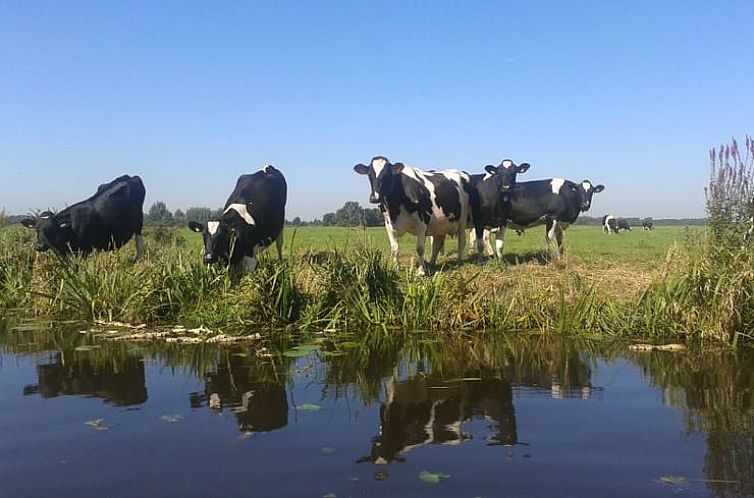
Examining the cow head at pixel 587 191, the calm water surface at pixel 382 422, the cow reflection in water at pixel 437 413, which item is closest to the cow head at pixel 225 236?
the calm water surface at pixel 382 422

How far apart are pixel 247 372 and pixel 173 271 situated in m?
3.57

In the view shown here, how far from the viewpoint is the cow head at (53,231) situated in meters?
13.0

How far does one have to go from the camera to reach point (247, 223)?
37.8ft

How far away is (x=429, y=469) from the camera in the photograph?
3.56 m

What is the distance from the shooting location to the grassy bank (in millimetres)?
7004

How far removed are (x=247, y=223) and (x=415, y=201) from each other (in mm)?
3359

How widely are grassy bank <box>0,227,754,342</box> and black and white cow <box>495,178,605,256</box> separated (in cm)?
613

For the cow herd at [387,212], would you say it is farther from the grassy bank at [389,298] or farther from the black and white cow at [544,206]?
the grassy bank at [389,298]

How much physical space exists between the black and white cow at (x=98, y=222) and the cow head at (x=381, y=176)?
5601 millimetres

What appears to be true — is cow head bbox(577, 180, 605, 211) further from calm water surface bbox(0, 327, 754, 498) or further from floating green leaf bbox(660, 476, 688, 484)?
floating green leaf bbox(660, 476, 688, 484)

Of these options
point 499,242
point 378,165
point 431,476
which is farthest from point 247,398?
point 499,242

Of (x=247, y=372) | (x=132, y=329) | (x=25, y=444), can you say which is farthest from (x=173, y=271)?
(x=25, y=444)

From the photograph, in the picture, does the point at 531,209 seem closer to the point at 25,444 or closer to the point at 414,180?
the point at 414,180

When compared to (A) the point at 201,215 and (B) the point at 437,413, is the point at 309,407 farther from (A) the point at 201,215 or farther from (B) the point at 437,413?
(A) the point at 201,215
